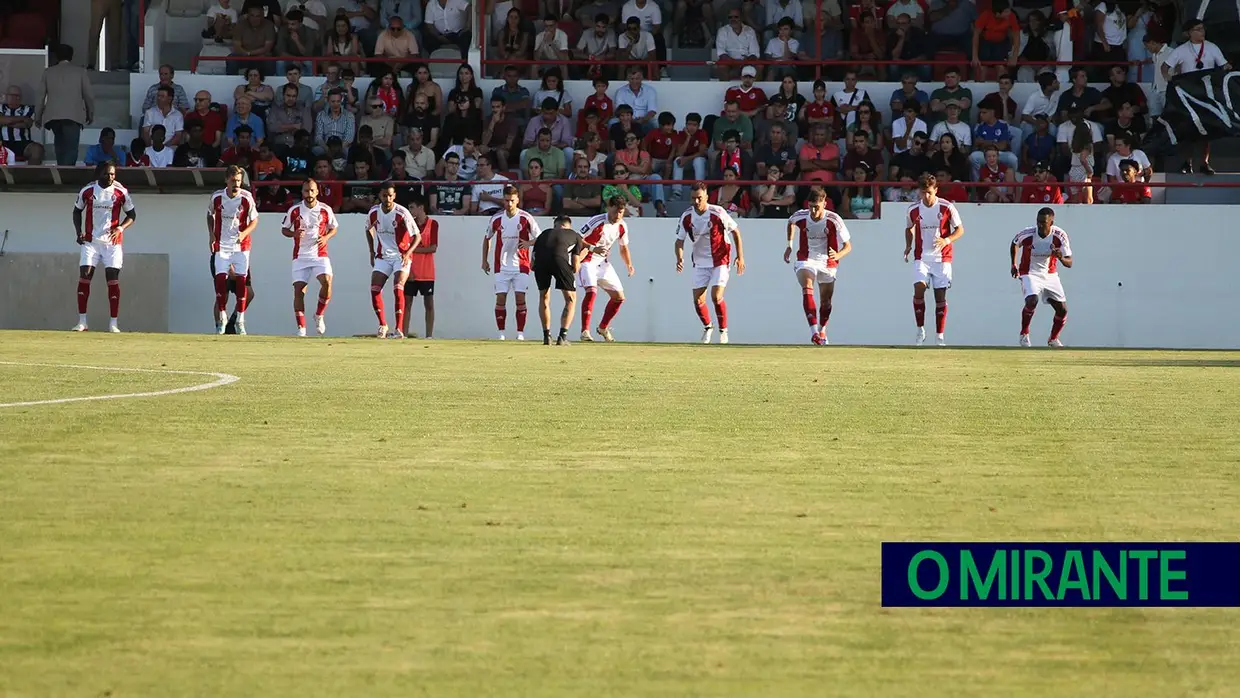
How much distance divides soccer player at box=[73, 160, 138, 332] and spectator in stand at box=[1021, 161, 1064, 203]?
12535 mm

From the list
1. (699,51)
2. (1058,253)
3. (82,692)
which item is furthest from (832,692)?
(699,51)

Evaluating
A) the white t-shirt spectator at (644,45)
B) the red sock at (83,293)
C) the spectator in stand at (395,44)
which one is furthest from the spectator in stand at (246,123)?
the white t-shirt spectator at (644,45)

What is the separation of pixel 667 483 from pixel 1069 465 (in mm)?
2150

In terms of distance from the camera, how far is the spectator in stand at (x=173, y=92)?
1017 inches

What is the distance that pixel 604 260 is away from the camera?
23.7 m

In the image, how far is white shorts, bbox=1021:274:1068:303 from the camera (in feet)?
78.0

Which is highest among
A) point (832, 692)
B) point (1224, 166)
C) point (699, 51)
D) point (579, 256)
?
point (699, 51)

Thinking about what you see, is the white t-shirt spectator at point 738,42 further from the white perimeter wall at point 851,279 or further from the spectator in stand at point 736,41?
the white perimeter wall at point 851,279

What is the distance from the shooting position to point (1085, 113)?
1002 inches

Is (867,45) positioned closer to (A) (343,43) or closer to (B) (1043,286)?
(B) (1043,286)

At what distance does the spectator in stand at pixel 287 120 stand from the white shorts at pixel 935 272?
9.19 meters

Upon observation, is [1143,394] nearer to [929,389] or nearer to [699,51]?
[929,389]

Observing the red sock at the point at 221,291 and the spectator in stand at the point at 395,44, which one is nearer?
the red sock at the point at 221,291

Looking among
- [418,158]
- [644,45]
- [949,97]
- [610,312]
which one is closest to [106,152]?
[418,158]
